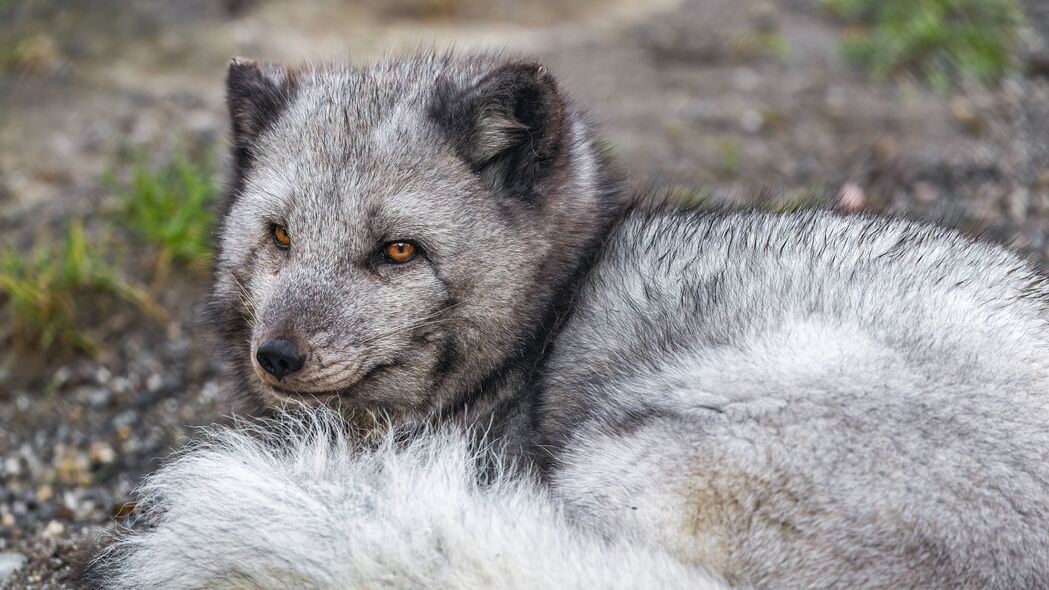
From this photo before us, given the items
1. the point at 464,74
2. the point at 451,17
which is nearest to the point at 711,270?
the point at 464,74

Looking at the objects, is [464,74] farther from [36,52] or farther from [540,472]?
[36,52]

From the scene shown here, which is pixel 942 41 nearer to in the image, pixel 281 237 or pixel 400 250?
pixel 400 250

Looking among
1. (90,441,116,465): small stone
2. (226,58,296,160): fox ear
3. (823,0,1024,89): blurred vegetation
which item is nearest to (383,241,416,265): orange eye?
(226,58,296,160): fox ear

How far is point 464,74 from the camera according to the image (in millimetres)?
3787

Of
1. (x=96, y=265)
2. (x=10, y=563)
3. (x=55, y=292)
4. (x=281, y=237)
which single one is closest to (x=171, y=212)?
(x=96, y=265)

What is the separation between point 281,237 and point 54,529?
1.74 meters

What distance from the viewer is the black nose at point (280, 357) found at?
3217 millimetres

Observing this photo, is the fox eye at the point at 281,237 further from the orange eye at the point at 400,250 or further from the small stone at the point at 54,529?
the small stone at the point at 54,529

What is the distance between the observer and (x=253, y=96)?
12.8 ft

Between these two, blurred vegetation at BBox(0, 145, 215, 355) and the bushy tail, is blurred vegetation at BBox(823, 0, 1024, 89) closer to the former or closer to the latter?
blurred vegetation at BBox(0, 145, 215, 355)

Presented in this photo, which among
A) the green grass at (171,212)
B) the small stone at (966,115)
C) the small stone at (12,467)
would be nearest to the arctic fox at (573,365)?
the small stone at (12,467)

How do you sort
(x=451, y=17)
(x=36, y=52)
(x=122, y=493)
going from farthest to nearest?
(x=451, y=17), (x=36, y=52), (x=122, y=493)

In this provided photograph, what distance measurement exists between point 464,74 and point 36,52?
5409mm

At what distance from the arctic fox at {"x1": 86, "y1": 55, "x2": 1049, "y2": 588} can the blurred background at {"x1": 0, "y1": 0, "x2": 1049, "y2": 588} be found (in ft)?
2.16
